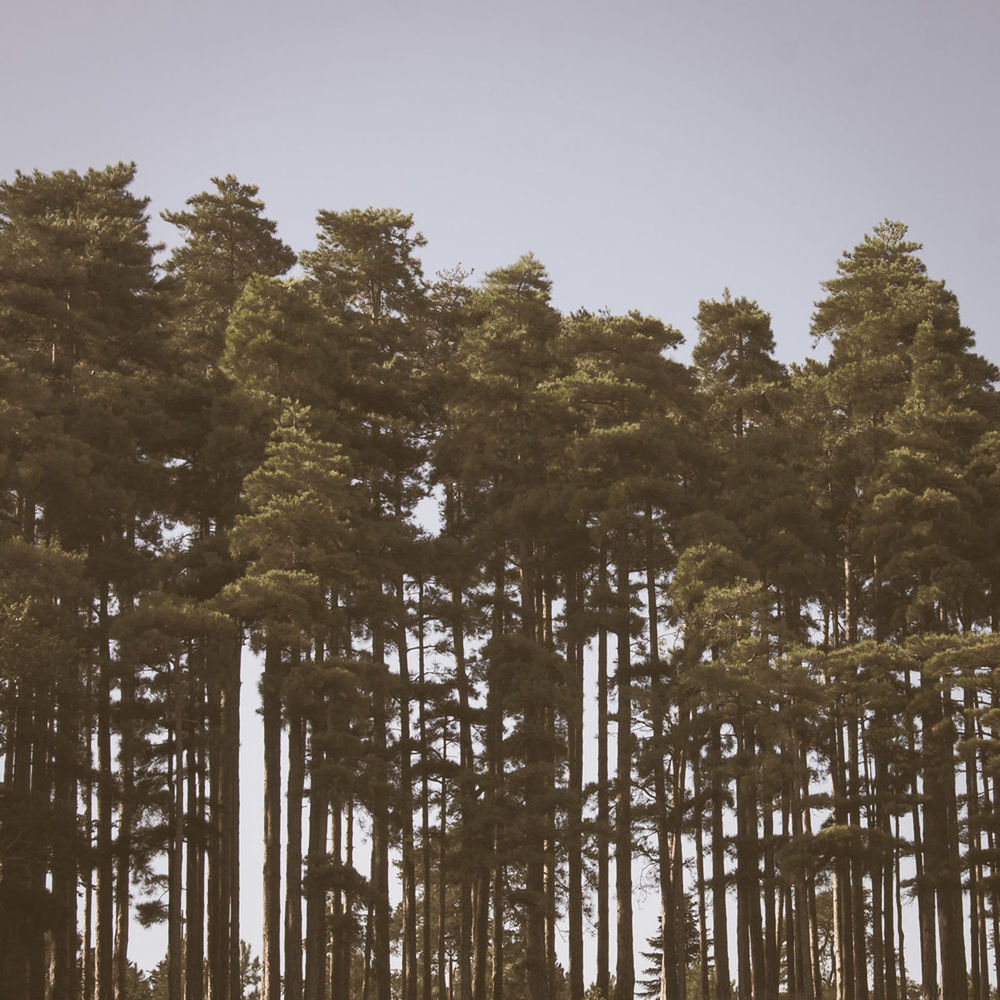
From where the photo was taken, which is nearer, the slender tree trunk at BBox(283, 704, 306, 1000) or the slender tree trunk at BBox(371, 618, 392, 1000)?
the slender tree trunk at BBox(283, 704, 306, 1000)

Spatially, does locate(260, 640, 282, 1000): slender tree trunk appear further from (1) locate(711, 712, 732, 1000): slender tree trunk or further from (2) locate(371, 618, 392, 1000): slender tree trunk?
(1) locate(711, 712, 732, 1000): slender tree trunk

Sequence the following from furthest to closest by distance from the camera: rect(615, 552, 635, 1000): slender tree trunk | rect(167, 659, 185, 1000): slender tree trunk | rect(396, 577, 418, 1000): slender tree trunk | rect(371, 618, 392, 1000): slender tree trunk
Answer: rect(396, 577, 418, 1000): slender tree trunk → rect(615, 552, 635, 1000): slender tree trunk → rect(371, 618, 392, 1000): slender tree trunk → rect(167, 659, 185, 1000): slender tree trunk

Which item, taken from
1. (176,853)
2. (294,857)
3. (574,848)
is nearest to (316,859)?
(294,857)

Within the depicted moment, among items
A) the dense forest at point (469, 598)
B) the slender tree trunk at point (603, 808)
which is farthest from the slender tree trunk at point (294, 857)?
the slender tree trunk at point (603, 808)

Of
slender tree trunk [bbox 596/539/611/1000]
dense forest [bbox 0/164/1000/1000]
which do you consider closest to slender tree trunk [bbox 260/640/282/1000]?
dense forest [bbox 0/164/1000/1000]

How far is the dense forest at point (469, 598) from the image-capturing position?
113 feet

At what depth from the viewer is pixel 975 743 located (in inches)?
1417

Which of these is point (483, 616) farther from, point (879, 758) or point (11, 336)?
point (11, 336)

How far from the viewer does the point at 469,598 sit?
4512 centimetres

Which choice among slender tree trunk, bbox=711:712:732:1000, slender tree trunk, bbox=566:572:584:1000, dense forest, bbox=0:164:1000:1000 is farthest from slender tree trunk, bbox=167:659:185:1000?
slender tree trunk, bbox=711:712:732:1000

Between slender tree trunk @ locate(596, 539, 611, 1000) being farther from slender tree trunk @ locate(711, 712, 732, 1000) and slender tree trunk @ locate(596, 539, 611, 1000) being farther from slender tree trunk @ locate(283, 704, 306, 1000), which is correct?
slender tree trunk @ locate(283, 704, 306, 1000)

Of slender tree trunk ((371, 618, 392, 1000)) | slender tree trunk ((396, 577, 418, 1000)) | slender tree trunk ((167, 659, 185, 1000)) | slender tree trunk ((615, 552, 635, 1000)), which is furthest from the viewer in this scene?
slender tree trunk ((396, 577, 418, 1000))

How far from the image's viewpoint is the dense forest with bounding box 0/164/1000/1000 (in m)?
34.5

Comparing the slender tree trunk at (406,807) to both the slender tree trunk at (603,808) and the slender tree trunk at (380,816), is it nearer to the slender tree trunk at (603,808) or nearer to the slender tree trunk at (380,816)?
the slender tree trunk at (380,816)
